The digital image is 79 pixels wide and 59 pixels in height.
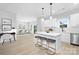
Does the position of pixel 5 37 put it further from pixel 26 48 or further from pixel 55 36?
pixel 55 36

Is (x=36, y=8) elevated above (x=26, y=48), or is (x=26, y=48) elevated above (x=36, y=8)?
(x=36, y=8)

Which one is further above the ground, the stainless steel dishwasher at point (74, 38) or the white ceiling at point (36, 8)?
the white ceiling at point (36, 8)

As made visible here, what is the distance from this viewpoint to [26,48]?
2471mm

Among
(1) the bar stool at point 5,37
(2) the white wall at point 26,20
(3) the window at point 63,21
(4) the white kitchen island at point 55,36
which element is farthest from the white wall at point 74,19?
(1) the bar stool at point 5,37

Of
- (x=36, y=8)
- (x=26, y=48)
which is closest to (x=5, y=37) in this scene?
(x=26, y=48)

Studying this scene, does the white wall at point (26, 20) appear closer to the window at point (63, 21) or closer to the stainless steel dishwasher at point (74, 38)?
the window at point (63, 21)

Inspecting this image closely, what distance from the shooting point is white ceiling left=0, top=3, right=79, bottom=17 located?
2.42 metres

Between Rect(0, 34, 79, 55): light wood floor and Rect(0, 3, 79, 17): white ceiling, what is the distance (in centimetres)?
48

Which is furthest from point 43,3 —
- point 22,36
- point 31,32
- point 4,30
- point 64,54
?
point 64,54

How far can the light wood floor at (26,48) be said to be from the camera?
2441mm

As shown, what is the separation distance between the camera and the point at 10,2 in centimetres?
245

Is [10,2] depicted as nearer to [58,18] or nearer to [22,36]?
[22,36]

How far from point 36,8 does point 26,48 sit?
833 millimetres

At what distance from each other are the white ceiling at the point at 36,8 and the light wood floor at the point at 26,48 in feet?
1.57
